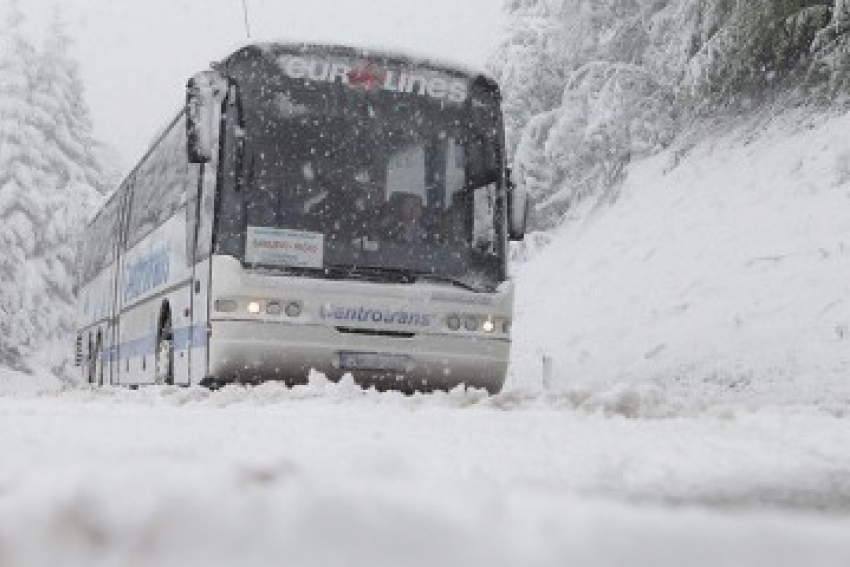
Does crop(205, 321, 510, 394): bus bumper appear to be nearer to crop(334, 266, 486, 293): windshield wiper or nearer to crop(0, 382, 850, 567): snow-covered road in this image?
crop(334, 266, 486, 293): windshield wiper

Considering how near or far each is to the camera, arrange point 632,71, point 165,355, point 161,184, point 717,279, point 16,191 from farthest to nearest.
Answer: point 16,191 < point 632,71 < point 717,279 < point 161,184 < point 165,355

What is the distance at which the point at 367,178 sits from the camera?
10.9m

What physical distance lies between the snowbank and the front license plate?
3.03 m

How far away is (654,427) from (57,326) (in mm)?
37912

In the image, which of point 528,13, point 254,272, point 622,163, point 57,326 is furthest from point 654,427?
point 57,326

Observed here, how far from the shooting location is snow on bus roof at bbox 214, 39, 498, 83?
11.0m

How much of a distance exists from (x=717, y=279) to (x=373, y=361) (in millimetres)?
7340

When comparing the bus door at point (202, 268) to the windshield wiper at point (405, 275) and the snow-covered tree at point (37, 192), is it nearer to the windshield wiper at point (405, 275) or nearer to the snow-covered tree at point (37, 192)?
the windshield wiper at point (405, 275)

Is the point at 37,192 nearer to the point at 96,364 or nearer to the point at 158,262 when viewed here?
the point at 96,364

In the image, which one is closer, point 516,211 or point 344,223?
point 344,223

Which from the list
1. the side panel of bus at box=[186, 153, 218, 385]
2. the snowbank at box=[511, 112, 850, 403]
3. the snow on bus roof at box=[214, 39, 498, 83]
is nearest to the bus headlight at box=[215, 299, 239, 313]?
the side panel of bus at box=[186, 153, 218, 385]

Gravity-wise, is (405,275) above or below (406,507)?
above

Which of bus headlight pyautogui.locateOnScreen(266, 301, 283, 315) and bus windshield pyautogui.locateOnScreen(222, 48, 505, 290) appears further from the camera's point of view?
bus windshield pyautogui.locateOnScreen(222, 48, 505, 290)

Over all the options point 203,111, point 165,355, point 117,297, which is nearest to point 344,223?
point 203,111
